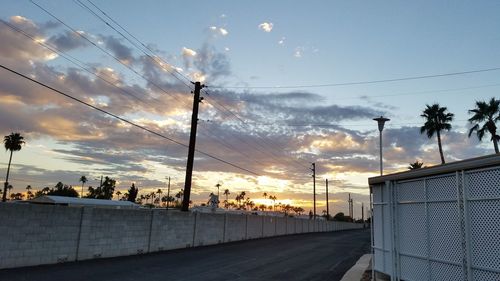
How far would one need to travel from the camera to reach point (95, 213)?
2194 cm

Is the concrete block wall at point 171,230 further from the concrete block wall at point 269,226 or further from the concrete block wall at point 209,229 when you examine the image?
the concrete block wall at point 269,226

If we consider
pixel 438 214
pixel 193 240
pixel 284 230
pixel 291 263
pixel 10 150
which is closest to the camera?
pixel 438 214

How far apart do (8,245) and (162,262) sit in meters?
6.88

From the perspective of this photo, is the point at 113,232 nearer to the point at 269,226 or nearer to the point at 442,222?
the point at 442,222

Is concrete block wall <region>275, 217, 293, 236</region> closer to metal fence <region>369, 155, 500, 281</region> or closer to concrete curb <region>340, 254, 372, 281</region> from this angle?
concrete curb <region>340, 254, 372, 281</region>

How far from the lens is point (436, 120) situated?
191 ft

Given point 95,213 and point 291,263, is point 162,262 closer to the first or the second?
point 95,213

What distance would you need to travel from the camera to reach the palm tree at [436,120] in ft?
189

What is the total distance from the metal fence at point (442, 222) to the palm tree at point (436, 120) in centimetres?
4795

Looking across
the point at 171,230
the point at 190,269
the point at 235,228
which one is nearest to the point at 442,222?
the point at 190,269

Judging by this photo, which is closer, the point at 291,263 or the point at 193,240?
the point at 291,263

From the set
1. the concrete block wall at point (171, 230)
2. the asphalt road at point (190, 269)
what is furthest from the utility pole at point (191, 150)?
the asphalt road at point (190, 269)

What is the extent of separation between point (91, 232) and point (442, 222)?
16.7m

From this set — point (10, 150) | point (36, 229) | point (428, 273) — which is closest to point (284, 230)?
point (36, 229)
